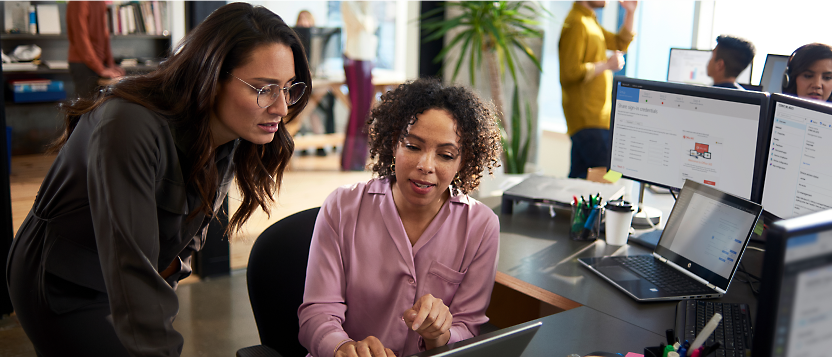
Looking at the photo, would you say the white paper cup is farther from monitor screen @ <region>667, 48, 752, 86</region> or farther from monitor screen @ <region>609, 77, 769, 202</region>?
monitor screen @ <region>667, 48, 752, 86</region>

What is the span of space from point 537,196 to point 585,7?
58.0 inches

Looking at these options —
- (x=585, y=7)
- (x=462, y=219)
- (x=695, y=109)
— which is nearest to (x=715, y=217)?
(x=695, y=109)

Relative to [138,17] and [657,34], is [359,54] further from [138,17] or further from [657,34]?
[657,34]

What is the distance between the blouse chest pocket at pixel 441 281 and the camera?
4.80ft

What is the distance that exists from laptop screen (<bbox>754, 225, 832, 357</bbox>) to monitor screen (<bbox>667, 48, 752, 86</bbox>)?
3.28 m

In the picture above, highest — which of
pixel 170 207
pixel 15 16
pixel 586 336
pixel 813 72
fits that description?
pixel 15 16

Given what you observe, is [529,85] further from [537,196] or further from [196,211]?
[196,211]

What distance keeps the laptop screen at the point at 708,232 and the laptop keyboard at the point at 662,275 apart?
0.03 metres

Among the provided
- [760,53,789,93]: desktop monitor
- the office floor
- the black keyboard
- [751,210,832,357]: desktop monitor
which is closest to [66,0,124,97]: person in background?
the office floor

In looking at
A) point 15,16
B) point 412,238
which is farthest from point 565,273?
point 15,16

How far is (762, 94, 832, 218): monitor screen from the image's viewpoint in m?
1.55

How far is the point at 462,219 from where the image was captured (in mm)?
1520

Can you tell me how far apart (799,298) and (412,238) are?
3.19 ft

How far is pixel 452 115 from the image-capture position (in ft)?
4.76
